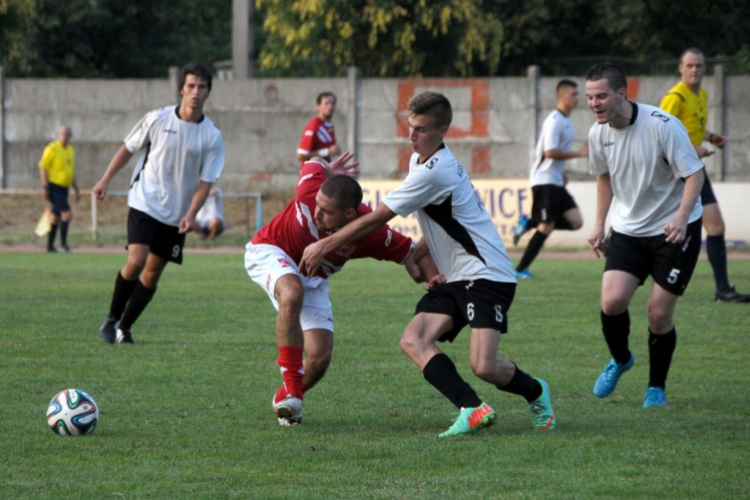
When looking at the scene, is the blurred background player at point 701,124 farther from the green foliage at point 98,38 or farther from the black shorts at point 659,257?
the green foliage at point 98,38

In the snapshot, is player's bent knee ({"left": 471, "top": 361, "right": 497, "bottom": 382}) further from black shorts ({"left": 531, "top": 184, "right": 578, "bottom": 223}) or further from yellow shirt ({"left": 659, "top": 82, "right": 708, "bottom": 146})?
black shorts ({"left": 531, "top": 184, "right": 578, "bottom": 223})

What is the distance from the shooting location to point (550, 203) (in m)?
13.2

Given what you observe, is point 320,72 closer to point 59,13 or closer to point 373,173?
point 373,173

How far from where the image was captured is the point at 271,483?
15.1ft

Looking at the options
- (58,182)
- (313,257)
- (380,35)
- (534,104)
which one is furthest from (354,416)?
(380,35)

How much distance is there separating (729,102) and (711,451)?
1807 cm

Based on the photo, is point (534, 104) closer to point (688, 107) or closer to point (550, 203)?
point (550, 203)

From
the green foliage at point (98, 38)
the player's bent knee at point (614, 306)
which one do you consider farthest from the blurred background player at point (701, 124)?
the green foliage at point (98, 38)

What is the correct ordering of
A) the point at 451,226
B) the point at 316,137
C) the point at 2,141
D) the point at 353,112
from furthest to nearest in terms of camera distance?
the point at 2,141, the point at 353,112, the point at 316,137, the point at 451,226

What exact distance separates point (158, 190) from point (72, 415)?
3.48 meters

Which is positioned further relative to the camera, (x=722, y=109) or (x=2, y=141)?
(x=2, y=141)

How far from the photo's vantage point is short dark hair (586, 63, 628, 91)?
6.16 m

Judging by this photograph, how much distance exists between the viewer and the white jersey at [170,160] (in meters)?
8.69

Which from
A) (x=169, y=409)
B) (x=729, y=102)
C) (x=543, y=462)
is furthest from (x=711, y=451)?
(x=729, y=102)
